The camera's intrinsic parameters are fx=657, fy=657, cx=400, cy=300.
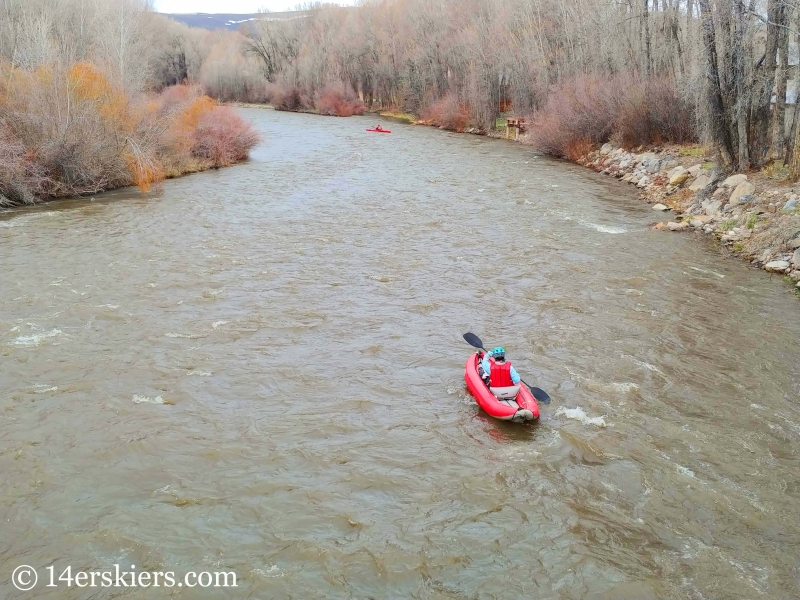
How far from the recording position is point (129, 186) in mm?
25156

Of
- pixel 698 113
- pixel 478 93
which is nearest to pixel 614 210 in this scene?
pixel 698 113

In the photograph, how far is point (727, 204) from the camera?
1889 centimetres

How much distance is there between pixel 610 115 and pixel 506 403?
24486 mm

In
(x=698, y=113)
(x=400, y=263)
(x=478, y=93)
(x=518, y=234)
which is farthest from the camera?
(x=478, y=93)

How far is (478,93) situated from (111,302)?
3596 centimetres

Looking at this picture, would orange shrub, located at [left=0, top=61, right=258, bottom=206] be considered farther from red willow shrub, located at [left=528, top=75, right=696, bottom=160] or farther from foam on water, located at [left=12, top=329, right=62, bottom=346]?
red willow shrub, located at [left=528, top=75, right=696, bottom=160]

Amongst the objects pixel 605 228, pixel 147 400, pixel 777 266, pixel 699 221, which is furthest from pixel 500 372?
pixel 699 221

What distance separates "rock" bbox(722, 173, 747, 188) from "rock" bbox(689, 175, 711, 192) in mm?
1040

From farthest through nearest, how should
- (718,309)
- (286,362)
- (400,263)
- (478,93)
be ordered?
(478,93)
(400,263)
(718,309)
(286,362)

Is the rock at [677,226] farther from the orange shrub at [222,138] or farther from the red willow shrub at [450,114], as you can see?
the red willow shrub at [450,114]

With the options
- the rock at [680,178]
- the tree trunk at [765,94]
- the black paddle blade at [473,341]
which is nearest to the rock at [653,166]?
the rock at [680,178]

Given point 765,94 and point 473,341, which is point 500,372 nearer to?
point 473,341

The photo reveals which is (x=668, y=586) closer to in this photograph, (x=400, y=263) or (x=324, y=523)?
(x=324, y=523)

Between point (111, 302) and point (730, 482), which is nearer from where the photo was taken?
point (730, 482)
